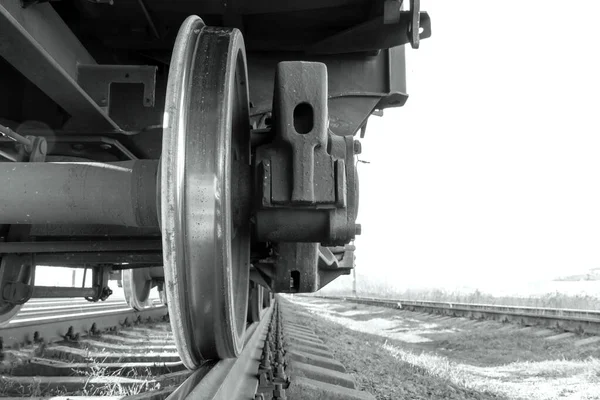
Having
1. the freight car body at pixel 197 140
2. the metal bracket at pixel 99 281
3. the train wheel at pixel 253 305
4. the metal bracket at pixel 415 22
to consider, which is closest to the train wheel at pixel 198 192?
the freight car body at pixel 197 140

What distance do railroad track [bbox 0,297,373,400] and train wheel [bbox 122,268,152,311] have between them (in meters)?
0.66

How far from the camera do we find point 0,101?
2289mm

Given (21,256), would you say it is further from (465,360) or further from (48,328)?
(465,360)

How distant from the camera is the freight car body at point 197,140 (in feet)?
4.34

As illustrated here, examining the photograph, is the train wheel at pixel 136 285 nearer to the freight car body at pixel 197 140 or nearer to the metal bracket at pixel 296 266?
the freight car body at pixel 197 140

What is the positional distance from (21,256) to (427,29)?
2.25 meters

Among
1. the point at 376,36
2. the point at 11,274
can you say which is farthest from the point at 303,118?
the point at 11,274

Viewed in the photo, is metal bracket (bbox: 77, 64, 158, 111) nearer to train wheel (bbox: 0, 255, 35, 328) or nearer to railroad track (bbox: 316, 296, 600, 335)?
train wheel (bbox: 0, 255, 35, 328)

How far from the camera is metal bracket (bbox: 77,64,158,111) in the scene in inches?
84.8

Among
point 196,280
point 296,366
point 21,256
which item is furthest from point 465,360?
point 196,280

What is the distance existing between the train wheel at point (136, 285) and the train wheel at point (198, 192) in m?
4.10

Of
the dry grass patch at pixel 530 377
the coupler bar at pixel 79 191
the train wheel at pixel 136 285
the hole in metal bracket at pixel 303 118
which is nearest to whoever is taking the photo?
the hole in metal bracket at pixel 303 118

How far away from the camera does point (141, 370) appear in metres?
3.16

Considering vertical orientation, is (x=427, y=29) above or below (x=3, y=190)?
above
